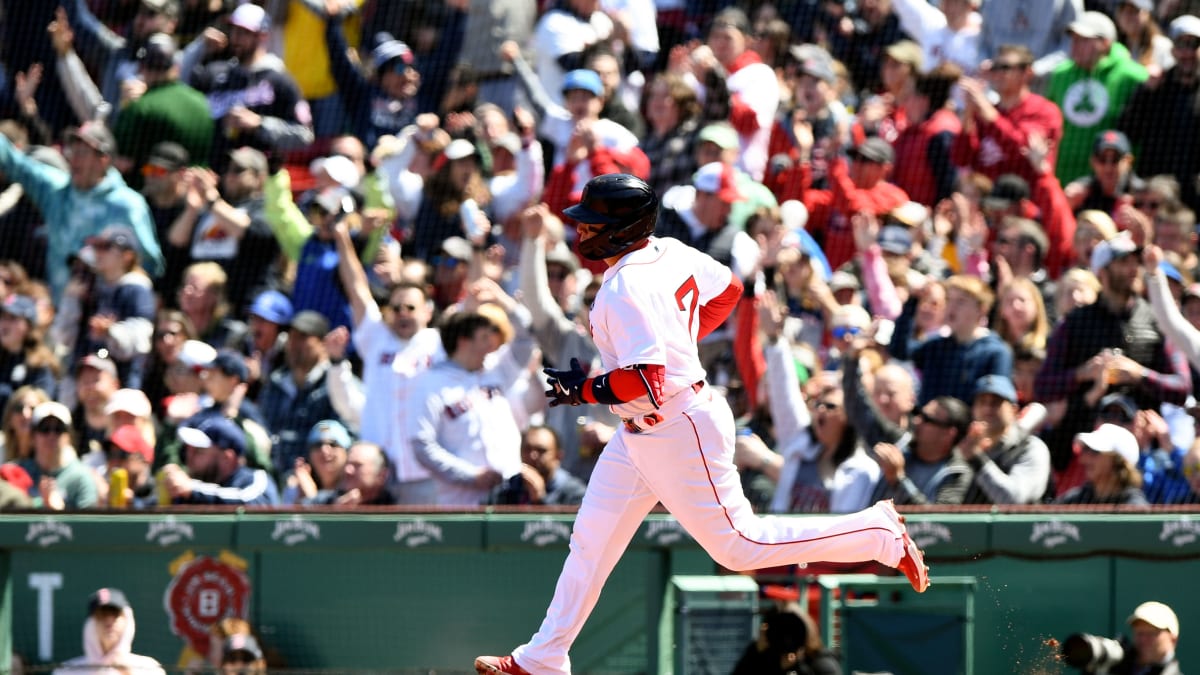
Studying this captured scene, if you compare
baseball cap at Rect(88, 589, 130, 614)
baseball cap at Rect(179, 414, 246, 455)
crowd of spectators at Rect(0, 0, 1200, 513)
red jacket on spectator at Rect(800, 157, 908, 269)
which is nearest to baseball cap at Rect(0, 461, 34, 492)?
crowd of spectators at Rect(0, 0, 1200, 513)

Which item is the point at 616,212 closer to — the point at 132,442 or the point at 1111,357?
the point at 1111,357

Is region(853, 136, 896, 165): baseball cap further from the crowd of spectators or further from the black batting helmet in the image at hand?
the black batting helmet

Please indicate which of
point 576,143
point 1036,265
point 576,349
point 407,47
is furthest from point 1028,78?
point 407,47

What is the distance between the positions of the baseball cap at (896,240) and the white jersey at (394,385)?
2.14 meters

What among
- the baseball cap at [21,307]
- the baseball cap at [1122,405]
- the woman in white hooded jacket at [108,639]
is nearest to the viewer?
the woman in white hooded jacket at [108,639]

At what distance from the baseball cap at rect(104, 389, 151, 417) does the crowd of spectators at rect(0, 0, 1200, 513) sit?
0.06 ft

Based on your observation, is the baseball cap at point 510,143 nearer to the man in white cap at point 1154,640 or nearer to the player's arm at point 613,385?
the man in white cap at point 1154,640

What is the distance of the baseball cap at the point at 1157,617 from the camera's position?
6.60 metres

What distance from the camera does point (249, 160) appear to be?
9.98m

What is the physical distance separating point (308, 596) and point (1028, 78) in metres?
4.56

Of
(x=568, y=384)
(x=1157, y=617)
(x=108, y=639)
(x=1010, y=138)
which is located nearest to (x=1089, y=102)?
(x=1010, y=138)

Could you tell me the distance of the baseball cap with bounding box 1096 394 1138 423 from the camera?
7.71m

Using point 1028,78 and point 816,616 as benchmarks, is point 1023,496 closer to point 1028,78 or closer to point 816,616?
point 816,616

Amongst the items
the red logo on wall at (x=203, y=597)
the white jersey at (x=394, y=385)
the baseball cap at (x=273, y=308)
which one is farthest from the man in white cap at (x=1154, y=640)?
the baseball cap at (x=273, y=308)
